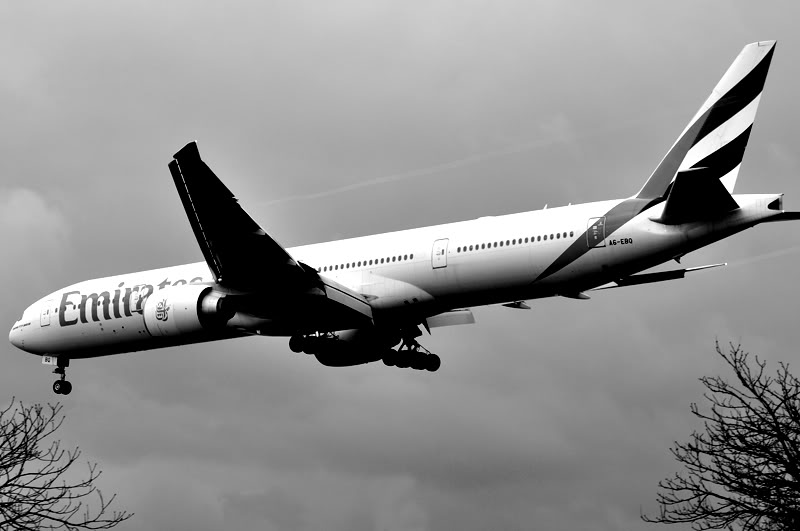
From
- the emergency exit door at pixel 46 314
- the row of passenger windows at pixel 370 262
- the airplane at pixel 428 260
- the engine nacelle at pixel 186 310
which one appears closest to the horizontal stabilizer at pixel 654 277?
the airplane at pixel 428 260

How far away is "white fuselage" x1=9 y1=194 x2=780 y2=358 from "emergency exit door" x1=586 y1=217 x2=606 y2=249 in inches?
1.5

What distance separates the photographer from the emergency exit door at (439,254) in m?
34.9

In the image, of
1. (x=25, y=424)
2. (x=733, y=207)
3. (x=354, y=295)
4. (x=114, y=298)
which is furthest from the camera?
(x=114, y=298)

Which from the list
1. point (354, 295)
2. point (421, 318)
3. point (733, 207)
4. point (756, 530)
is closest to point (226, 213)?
point (354, 295)

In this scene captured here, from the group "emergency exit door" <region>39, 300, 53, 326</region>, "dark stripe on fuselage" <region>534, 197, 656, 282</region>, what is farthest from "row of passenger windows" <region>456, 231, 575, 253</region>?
"emergency exit door" <region>39, 300, 53, 326</region>

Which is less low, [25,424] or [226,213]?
[226,213]

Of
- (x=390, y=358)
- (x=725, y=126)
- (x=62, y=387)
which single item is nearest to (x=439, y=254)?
(x=390, y=358)

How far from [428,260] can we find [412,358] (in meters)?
6.03

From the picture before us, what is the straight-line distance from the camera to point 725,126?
3428 centimetres

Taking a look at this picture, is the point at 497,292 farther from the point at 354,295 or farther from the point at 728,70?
the point at 728,70

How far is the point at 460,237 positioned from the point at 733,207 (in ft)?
25.3

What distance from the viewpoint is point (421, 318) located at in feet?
122

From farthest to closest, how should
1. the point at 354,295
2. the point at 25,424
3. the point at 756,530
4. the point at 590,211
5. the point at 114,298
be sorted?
the point at 114,298 → the point at 354,295 → the point at 590,211 → the point at 25,424 → the point at 756,530

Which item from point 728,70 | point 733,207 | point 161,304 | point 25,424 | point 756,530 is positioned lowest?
point 756,530
